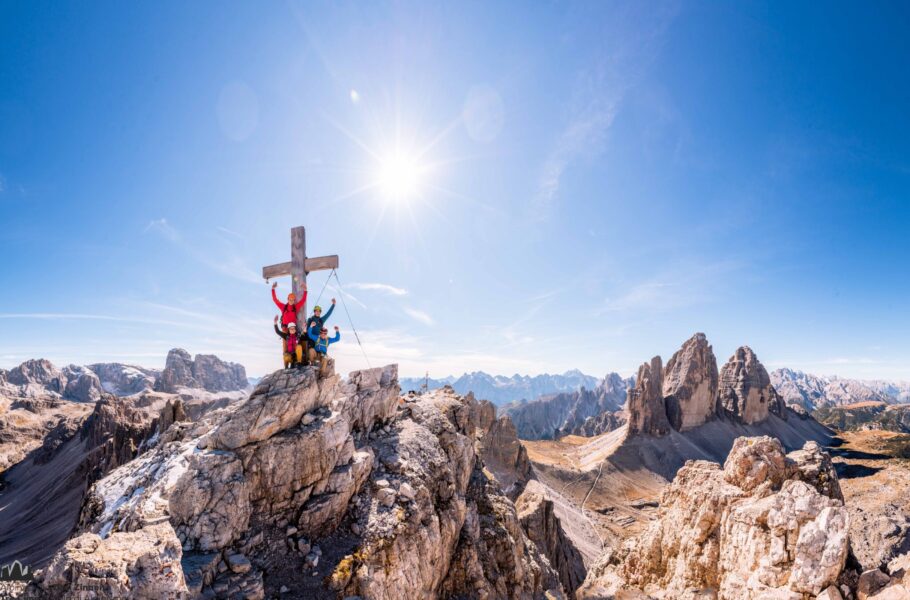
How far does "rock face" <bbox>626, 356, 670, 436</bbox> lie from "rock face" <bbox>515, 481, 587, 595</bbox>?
7938 cm

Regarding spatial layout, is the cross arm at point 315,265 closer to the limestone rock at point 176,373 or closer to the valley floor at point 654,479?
the valley floor at point 654,479

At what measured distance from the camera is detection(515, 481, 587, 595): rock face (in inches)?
1374

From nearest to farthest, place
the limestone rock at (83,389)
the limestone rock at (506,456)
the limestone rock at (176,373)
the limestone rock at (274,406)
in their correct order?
the limestone rock at (274,406)
the limestone rock at (506,456)
the limestone rock at (176,373)
the limestone rock at (83,389)

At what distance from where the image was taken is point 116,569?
6973 mm

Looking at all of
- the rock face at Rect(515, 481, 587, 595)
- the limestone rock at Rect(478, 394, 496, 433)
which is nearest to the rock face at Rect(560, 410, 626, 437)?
the limestone rock at Rect(478, 394, 496, 433)

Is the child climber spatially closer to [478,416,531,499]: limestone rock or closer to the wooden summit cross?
the wooden summit cross

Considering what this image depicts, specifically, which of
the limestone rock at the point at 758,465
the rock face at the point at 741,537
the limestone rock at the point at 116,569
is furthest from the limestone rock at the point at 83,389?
the limestone rock at the point at 758,465

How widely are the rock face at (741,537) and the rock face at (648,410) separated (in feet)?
305

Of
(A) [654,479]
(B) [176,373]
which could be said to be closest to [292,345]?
(A) [654,479]

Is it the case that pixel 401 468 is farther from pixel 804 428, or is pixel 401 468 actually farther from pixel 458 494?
pixel 804 428

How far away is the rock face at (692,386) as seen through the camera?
372 ft

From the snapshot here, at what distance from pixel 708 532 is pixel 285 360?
74.7ft

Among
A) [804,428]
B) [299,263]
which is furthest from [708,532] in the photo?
[804,428]

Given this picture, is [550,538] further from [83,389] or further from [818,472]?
[83,389]
